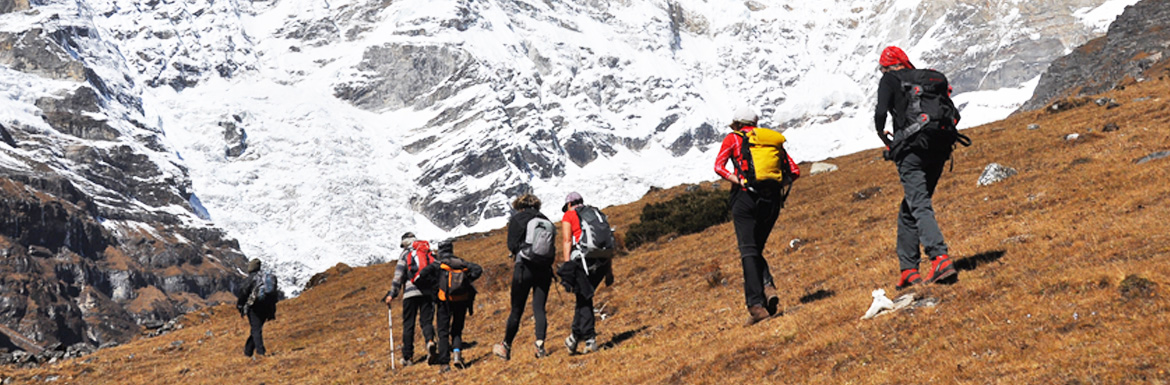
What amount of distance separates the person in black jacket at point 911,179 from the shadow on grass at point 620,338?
13.8 ft

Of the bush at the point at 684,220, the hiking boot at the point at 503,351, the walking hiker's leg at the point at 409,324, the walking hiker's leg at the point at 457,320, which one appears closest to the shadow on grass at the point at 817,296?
the hiking boot at the point at 503,351

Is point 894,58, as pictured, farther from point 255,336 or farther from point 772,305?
point 255,336

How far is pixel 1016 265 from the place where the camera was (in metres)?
11.2

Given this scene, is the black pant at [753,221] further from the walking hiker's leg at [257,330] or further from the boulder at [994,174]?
the walking hiker's leg at [257,330]

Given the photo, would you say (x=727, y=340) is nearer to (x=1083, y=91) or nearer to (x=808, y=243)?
(x=808, y=243)

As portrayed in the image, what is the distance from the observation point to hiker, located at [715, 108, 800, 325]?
37.7 feet

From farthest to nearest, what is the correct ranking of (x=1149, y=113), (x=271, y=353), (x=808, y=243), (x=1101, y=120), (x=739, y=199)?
(x=1101, y=120)
(x=1149, y=113)
(x=271, y=353)
(x=808, y=243)
(x=739, y=199)

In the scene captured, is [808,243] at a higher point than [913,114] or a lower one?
lower

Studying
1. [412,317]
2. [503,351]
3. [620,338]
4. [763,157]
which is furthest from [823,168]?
[763,157]

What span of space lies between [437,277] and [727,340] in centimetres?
669

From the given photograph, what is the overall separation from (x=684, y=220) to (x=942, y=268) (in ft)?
60.5

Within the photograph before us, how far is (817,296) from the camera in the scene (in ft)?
42.8

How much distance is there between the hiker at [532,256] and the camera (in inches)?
529

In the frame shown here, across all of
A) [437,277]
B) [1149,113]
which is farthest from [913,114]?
[1149,113]
